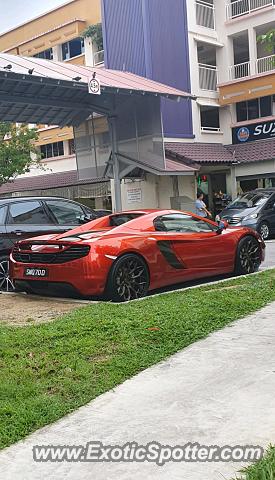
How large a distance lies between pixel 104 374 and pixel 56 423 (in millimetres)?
860

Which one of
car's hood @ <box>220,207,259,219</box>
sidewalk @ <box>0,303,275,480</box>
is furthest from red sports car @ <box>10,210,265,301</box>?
car's hood @ <box>220,207,259,219</box>

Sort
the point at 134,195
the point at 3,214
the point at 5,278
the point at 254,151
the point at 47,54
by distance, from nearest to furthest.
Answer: the point at 5,278 < the point at 3,214 < the point at 254,151 < the point at 134,195 < the point at 47,54

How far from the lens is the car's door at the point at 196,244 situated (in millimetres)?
8375

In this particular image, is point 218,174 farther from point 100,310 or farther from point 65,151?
point 100,310

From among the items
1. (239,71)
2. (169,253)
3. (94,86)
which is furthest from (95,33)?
(169,253)

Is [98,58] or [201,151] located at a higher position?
[98,58]

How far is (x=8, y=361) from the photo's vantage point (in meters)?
4.91

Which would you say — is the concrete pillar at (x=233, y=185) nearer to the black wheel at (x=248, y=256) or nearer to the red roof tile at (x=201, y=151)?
the red roof tile at (x=201, y=151)

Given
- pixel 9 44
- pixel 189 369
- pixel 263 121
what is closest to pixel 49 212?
pixel 189 369

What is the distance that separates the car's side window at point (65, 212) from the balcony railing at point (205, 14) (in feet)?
67.2

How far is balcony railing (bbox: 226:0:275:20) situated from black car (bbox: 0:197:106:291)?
20689mm

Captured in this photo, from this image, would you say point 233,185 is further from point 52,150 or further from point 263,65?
point 52,150

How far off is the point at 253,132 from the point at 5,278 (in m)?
20.3

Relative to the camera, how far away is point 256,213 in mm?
18047
